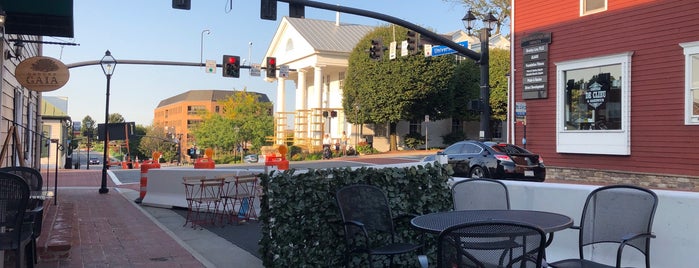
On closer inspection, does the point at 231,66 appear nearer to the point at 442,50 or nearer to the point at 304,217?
the point at 442,50

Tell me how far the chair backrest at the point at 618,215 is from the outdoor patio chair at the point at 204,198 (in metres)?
6.26

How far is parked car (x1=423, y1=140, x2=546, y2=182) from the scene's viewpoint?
14234mm

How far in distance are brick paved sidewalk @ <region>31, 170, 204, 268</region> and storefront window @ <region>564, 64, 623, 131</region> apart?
1285 cm

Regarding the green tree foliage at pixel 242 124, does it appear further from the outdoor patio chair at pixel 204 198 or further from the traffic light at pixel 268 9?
the outdoor patio chair at pixel 204 198

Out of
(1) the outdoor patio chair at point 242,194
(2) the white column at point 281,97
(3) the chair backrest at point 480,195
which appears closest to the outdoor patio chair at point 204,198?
(1) the outdoor patio chair at point 242,194

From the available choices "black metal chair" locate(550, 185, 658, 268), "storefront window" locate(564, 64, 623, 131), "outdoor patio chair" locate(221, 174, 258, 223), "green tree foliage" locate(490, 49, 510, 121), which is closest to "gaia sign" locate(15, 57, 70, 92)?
"outdoor patio chair" locate(221, 174, 258, 223)

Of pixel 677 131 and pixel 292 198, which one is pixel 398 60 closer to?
pixel 677 131

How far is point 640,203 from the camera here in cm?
407

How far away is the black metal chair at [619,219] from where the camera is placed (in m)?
3.98

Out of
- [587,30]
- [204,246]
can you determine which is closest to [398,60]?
[587,30]

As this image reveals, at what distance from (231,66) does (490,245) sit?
22.6 m

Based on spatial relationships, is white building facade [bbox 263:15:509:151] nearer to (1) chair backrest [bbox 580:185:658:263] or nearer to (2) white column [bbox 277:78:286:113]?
(2) white column [bbox 277:78:286:113]

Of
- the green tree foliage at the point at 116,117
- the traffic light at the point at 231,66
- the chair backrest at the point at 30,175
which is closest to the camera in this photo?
the chair backrest at the point at 30,175

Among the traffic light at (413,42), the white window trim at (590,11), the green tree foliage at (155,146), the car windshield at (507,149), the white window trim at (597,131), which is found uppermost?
the white window trim at (590,11)
